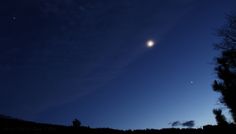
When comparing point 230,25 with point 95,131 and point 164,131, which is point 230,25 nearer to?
point 164,131

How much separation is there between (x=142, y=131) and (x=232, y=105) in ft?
70.4

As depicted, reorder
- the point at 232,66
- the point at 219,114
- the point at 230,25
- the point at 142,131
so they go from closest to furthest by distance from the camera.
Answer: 1. the point at 142,131
2. the point at 230,25
3. the point at 232,66
4. the point at 219,114

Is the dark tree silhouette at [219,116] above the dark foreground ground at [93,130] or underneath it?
above

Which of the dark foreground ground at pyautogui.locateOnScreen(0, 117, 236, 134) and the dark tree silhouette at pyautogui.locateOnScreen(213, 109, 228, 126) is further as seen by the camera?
the dark tree silhouette at pyautogui.locateOnScreen(213, 109, 228, 126)

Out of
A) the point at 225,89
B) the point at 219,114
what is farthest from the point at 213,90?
the point at 219,114

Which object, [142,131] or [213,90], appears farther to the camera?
[213,90]

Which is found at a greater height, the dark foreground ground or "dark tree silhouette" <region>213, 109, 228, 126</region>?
"dark tree silhouette" <region>213, 109, 228, 126</region>

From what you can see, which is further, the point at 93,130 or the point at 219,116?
the point at 219,116

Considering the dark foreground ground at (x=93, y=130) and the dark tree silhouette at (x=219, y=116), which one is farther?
the dark tree silhouette at (x=219, y=116)

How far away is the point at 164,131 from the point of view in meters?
19.9

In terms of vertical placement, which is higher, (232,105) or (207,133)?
(232,105)

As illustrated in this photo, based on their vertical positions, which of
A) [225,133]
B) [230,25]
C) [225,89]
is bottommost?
[225,133]

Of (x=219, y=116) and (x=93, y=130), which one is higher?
(x=219, y=116)

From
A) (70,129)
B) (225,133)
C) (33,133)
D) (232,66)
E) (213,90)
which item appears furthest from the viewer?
(213,90)
